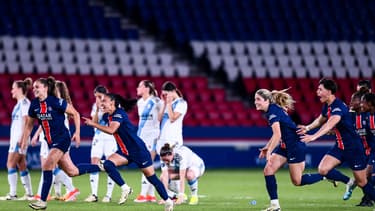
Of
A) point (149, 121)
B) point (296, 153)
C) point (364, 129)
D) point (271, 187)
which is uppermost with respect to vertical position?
point (149, 121)

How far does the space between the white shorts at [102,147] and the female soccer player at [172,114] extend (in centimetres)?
101

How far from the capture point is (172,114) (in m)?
16.8

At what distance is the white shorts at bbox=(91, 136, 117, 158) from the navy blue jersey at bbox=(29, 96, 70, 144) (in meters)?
2.70

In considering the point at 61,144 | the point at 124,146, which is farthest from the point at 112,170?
the point at 61,144

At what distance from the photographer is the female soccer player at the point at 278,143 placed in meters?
14.2

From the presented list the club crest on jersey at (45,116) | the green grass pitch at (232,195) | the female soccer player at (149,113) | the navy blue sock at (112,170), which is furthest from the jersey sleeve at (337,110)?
the club crest on jersey at (45,116)

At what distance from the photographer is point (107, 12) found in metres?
32.8

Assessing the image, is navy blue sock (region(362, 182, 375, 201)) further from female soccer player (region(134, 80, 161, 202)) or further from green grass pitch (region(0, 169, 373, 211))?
female soccer player (region(134, 80, 161, 202))

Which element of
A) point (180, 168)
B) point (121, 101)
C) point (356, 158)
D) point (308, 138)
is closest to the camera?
point (308, 138)

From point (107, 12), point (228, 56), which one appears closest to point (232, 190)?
point (228, 56)

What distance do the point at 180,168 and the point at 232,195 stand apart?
7.48ft

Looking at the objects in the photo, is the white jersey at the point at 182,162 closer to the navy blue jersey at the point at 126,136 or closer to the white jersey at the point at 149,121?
the white jersey at the point at 149,121

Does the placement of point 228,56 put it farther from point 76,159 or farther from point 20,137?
point 20,137

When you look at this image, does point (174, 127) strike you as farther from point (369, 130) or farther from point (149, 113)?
point (369, 130)
